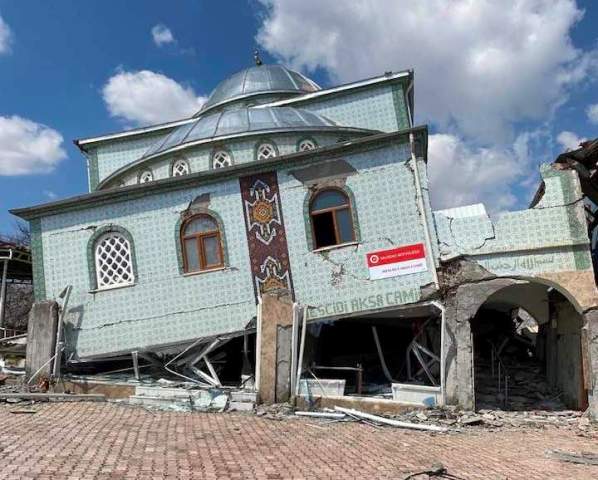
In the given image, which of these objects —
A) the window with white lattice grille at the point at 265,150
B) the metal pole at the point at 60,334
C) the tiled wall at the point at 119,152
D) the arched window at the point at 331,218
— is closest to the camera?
the arched window at the point at 331,218

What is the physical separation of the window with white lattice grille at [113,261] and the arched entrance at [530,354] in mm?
7635

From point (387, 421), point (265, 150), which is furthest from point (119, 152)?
point (387, 421)

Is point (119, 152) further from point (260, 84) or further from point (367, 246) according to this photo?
point (367, 246)

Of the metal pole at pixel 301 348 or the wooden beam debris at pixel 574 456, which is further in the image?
the metal pole at pixel 301 348

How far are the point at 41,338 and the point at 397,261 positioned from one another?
7834mm

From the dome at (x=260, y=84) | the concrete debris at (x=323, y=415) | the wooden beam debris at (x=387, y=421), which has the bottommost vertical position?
the wooden beam debris at (x=387, y=421)

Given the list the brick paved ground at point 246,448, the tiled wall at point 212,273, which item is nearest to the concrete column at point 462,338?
the tiled wall at point 212,273

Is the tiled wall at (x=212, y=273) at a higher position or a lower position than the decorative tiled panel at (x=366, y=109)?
lower

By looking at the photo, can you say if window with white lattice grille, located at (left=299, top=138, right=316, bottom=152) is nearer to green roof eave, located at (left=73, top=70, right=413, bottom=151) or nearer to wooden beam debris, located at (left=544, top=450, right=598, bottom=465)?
green roof eave, located at (left=73, top=70, right=413, bottom=151)

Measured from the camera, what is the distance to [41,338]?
12375mm

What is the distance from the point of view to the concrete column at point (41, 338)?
12.3 metres

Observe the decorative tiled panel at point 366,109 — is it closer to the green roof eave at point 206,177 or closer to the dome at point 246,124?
the dome at point 246,124

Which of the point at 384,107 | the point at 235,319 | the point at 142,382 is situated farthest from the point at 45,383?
the point at 384,107

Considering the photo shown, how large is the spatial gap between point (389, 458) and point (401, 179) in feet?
19.6
